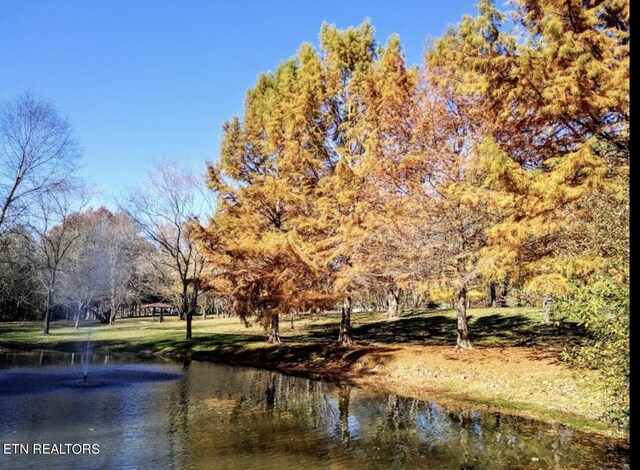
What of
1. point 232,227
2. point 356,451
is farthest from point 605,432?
point 232,227

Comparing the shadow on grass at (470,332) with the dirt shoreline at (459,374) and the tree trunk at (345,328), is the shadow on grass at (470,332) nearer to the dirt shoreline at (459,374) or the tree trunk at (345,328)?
the tree trunk at (345,328)

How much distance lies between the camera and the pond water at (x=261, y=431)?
8250 mm

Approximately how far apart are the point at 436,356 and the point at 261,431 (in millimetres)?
8678

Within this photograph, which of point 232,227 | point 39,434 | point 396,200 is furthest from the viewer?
point 232,227

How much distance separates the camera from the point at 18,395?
528 inches

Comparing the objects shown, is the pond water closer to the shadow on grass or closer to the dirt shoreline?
the dirt shoreline

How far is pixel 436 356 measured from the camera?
17.1 m

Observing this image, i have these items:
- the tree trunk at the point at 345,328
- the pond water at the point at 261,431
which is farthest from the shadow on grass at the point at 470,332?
the pond water at the point at 261,431

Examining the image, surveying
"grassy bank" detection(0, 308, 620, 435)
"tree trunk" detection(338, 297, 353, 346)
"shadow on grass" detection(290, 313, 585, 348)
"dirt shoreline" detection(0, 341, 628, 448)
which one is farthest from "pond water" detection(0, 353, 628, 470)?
"shadow on grass" detection(290, 313, 585, 348)

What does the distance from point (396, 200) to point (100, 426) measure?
10.6 metres

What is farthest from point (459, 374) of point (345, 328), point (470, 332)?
point (470, 332)

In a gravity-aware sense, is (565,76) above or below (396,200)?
above

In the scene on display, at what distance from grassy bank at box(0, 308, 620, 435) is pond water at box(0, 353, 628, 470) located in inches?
49.5

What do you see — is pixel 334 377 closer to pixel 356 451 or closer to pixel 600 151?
pixel 356 451
